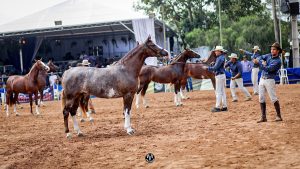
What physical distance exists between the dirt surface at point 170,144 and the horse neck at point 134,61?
1.67 meters

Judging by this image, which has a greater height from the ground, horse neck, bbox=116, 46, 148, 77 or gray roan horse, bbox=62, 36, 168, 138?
horse neck, bbox=116, 46, 148, 77

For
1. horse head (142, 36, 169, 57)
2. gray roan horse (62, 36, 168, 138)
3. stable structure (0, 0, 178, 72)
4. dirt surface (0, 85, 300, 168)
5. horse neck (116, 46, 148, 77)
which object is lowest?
dirt surface (0, 85, 300, 168)

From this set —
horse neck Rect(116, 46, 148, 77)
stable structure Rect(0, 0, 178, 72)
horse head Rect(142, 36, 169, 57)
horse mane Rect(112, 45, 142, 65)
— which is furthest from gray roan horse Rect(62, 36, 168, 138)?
stable structure Rect(0, 0, 178, 72)

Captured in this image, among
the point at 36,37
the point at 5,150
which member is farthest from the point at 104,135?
the point at 36,37

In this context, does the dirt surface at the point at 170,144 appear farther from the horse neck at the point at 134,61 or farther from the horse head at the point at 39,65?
the horse head at the point at 39,65

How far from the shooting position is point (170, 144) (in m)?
8.80

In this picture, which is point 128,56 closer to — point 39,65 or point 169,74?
point 169,74

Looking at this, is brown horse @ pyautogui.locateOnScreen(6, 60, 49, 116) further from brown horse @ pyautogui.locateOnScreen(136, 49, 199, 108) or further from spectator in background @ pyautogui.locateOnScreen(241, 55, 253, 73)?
spectator in background @ pyautogui.locateOnScreen(241, 55, 253, 73)

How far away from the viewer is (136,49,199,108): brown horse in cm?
1839

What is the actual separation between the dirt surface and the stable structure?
21711mm

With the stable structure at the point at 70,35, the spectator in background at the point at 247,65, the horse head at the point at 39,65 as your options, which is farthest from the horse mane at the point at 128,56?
the stable structure at the point at 70,35

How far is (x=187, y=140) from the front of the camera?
916 centimetres

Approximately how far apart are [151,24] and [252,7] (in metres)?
25.4

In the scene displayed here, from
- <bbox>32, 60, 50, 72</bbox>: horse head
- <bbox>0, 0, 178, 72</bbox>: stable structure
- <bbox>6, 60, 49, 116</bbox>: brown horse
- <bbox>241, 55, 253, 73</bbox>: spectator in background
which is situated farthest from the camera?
<bbox>0, 0, 178, 72</bbox>: stable structure
